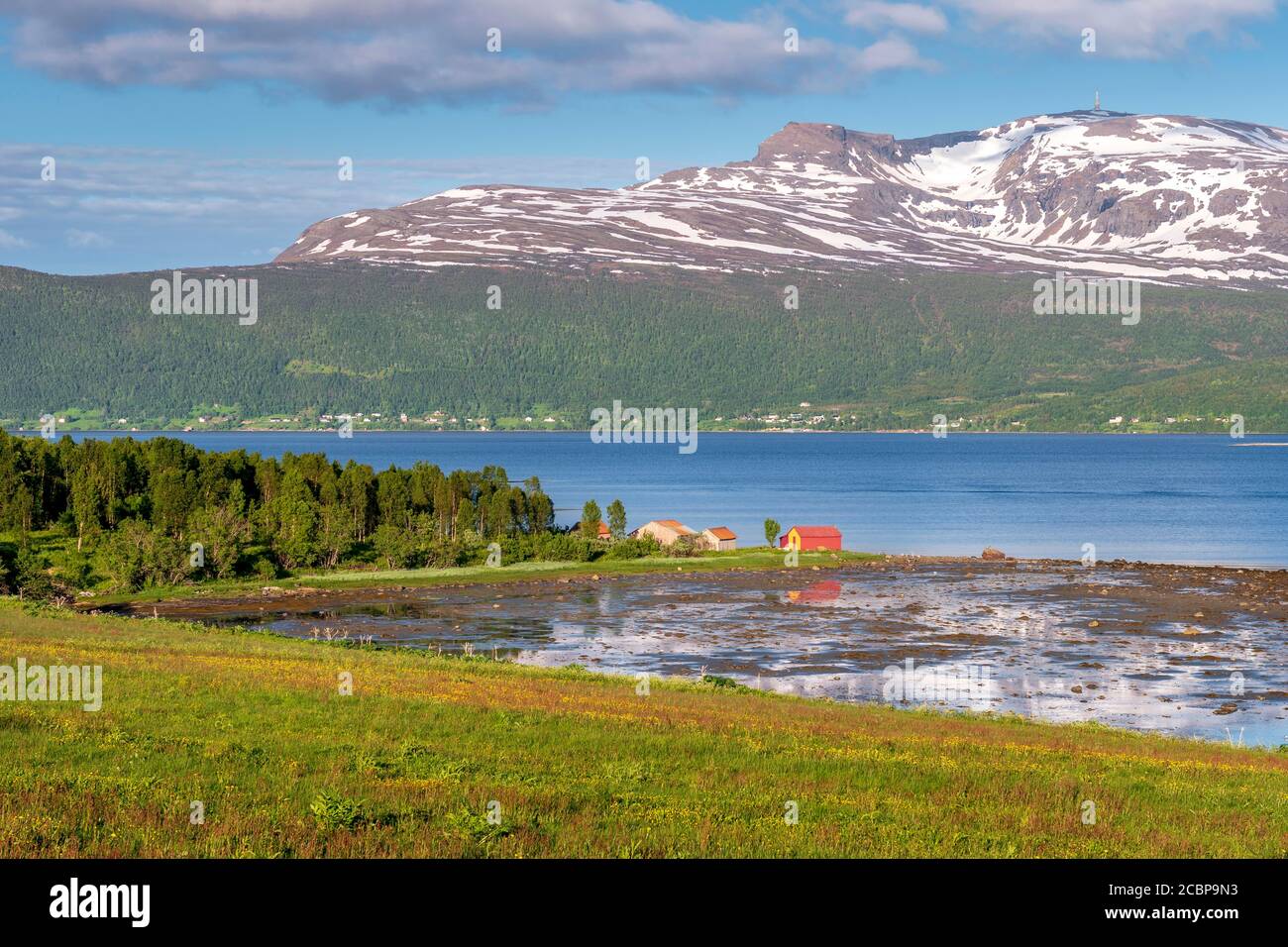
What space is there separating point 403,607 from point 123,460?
1469 inches

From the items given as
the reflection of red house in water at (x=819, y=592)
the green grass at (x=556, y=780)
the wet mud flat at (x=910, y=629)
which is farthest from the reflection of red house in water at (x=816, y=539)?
the green grass at (x=556, y=780)

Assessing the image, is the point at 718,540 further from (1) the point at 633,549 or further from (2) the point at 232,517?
(2) the point at 232,517

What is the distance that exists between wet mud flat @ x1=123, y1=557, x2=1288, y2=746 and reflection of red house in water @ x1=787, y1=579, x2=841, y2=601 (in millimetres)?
265

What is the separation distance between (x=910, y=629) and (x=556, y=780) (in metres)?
56.2

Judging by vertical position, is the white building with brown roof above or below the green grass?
below

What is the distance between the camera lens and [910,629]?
75062 millimetres

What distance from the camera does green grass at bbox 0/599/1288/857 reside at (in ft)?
54.7

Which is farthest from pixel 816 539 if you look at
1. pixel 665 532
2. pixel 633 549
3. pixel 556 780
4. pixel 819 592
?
pixel 556 780

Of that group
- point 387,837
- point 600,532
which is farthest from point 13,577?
point 387,837

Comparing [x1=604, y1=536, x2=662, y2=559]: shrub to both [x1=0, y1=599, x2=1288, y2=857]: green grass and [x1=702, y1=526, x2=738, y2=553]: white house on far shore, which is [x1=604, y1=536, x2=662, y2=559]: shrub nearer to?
[x1=702, y1=526, x2=738, y2=553]: white house on far shore

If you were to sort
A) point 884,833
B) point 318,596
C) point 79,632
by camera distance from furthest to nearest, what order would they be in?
1. point 318,596
2. point 79,632
3. point 884,833

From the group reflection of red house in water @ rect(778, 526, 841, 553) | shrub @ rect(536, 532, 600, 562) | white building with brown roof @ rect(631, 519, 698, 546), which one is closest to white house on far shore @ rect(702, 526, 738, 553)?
white building with brown roof @ rect(631, 519, 698, 546)

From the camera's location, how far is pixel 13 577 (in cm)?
8106
